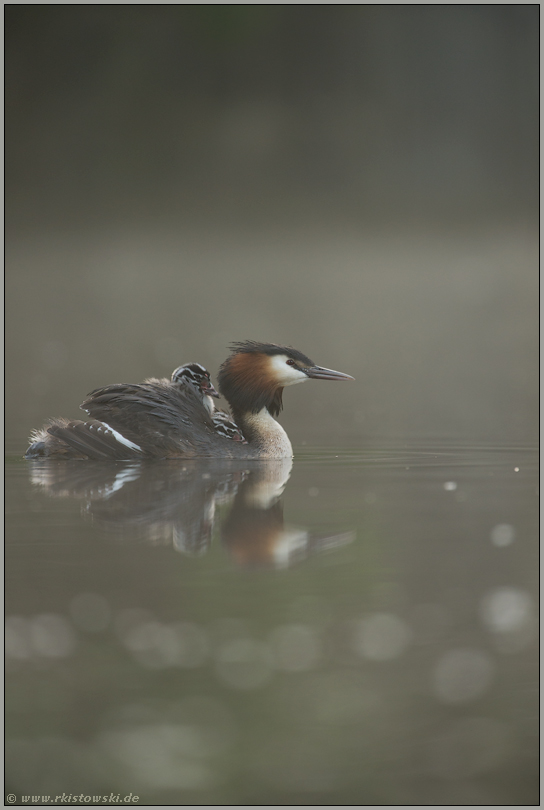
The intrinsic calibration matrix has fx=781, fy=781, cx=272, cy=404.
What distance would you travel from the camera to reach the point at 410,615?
1.51 m

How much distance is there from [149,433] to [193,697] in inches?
101

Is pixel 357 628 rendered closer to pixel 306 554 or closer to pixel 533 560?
pixel 306 554

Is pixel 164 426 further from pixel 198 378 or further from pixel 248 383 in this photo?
pixel 248 383

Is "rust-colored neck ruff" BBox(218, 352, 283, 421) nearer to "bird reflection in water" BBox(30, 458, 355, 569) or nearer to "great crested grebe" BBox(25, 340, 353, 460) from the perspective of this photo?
"great crested grebe" BBox(25, 340, 353, 460)

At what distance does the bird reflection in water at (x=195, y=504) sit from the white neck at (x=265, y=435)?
12 centimetres

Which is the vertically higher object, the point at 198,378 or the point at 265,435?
the point at 198,378

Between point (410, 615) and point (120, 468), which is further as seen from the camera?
point (120, 468)

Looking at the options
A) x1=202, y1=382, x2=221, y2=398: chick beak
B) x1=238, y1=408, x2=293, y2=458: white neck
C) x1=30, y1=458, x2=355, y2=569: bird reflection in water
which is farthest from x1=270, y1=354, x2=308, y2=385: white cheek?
x1=30, y1=458, x2=355, y2=569: bird reflection in water

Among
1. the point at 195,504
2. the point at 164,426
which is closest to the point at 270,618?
the point at 195,504

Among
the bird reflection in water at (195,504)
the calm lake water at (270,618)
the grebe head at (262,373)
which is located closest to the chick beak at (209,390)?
the grebe head at (262,373)

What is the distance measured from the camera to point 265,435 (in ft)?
13.4

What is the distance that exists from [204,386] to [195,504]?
159cm

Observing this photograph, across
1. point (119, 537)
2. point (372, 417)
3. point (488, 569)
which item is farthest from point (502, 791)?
point (372, 417)

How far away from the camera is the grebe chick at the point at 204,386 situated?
13.2ft
